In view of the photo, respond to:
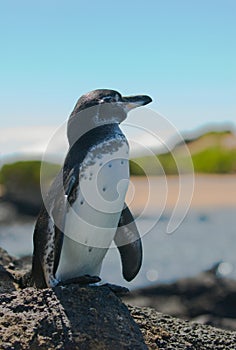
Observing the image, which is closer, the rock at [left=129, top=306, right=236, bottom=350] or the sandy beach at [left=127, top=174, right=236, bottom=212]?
the rock at [left=129, top=306, right=236, bottom=350]

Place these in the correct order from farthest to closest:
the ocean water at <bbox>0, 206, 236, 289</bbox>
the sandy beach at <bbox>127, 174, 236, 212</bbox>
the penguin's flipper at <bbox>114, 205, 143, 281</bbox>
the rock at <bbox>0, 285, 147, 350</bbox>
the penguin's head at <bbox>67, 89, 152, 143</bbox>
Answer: the sandy beach at <bbox>127, 174, 236, 212</bbox>
the ocean water at <bbox>0, 206, 236, 289</bbox>
the penguin's flipper at <bbox>114, 205, 143, 281</bbox>
the penguin's head at <bbox>67, 89, 152, 143</bbox>
the rock at <bbox>0, 285, 147, 350</bbox>

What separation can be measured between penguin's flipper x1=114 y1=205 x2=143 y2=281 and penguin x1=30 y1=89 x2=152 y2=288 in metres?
0.17

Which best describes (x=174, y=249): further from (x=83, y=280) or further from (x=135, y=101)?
(x=83, y=280)

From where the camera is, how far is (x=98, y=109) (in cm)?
299

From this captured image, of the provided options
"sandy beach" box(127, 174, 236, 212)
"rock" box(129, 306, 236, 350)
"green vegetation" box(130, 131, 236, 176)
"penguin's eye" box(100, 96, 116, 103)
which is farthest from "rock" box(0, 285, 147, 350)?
"green vegetation" box(130, 131, 236, 176)

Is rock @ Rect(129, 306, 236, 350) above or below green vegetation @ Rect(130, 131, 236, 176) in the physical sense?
below

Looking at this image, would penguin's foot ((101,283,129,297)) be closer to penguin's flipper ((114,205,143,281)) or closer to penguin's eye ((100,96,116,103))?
penguin's flipper ((114,205,143,281))

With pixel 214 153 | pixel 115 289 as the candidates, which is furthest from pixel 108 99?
pixel 214 153

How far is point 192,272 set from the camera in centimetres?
780

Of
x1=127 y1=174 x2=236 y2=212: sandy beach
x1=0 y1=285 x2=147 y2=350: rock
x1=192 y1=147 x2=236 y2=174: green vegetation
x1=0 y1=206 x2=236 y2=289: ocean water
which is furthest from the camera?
x1=192 y1=147 x2=236 y2=174: green vegetation

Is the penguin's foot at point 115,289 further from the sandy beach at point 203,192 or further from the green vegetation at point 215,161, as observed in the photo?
the green vegetation at point 215,161

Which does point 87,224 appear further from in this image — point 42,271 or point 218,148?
point 218,148

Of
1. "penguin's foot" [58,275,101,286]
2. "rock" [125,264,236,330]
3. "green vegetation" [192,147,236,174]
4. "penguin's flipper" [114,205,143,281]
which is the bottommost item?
"rock" [125,264,236,330]

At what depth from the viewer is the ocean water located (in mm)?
7730
